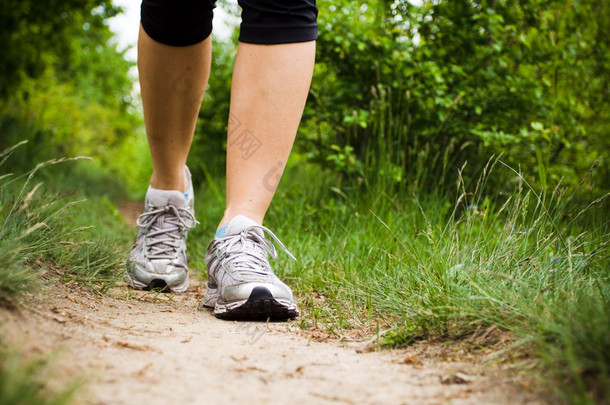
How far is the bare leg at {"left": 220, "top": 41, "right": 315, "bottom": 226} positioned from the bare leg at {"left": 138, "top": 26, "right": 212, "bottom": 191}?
1.18ft

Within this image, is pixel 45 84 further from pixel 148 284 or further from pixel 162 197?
pixel 148 284

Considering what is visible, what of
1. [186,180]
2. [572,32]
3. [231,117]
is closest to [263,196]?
[231,117]

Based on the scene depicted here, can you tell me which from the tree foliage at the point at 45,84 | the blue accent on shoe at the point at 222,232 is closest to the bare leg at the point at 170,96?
the blue accent on shoe at the point at 222,232

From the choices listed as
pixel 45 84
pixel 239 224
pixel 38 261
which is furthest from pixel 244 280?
pixel 45 84

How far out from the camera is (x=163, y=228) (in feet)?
6.73

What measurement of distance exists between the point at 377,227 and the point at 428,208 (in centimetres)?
34

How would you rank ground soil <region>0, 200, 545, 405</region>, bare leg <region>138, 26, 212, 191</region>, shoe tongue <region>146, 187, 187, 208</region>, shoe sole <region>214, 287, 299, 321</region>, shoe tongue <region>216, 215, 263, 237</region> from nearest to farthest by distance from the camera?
1. ground soil <region>0, 200, 545, 405</region>
2. shoe sole <region>214, 287, 299, 321</region>
3. shoe tongue <region>216, 215, 263, 237</region>
4. bare leg <region>138, 26, 212, 191</region>
5. shoe tongue <region>146, 187, 187, 208</region>

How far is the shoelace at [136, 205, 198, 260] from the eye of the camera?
2.00 m

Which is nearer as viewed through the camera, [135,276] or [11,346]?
[11,346]

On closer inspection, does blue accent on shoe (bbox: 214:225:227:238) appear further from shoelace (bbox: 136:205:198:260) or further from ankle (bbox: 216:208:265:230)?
shoelace (bbox: 136:205:198:260)

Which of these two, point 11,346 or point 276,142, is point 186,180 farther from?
point 11,346

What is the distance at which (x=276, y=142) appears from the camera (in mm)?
1666

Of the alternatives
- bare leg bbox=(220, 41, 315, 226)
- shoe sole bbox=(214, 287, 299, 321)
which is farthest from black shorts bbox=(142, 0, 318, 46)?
shoe sole bbox=(214, 287, 299, 321)

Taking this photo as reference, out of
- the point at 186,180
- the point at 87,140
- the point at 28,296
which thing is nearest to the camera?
the point at 28,296
